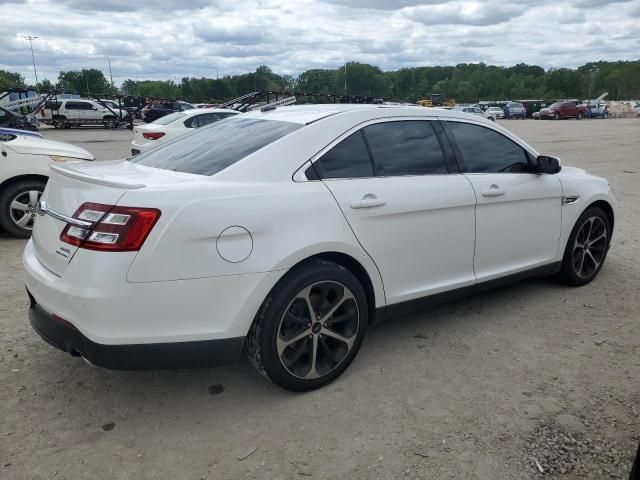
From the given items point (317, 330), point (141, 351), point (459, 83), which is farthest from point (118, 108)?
point (459, 83)

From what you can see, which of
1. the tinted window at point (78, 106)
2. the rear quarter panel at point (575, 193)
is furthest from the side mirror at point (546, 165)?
the tinted window at point (78, 106)

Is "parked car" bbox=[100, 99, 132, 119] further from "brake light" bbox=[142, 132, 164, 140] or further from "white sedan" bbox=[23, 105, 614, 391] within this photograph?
"white sedan" bbox=[23, 105, 614, 391]

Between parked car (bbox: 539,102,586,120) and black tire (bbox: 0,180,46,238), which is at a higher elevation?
black tire (bbox: 0,180,46,238)

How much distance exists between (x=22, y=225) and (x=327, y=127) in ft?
15.3

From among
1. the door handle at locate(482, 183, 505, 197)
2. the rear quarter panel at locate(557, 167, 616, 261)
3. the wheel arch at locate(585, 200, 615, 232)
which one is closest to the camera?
the door handle at locate(482, 183, 505, 197)

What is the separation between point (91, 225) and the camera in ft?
8.42

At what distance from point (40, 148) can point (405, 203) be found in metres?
4.93

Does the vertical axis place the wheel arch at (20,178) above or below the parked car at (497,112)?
above

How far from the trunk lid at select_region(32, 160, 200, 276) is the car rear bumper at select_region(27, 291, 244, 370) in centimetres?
31

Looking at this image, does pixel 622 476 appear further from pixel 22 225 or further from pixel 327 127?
pixel 22 225

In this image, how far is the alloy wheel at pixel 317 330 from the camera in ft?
9.75

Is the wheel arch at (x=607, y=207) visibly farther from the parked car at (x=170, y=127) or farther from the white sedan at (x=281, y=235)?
the parked car at (x=170, y=127)

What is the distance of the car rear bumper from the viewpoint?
2.58 meters

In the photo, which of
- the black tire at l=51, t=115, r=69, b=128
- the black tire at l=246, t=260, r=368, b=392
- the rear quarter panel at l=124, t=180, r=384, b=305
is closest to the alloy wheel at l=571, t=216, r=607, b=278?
the black tire at l=246, t=260, r=368, b=392
